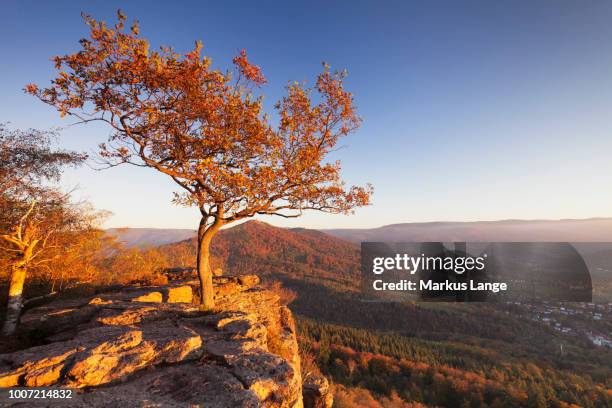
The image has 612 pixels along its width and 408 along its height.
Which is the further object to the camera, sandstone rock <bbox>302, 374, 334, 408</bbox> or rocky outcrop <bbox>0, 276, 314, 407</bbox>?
sandstone rock <bbox>302, 374, 334, 408</bbox>

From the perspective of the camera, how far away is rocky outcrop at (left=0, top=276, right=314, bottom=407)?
5418 mm

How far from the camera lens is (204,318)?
1014 cm

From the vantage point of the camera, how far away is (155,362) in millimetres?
6609

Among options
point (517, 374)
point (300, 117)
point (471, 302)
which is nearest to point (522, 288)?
point (471, 302)

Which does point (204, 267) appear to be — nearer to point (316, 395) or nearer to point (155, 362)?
point (155, 362)

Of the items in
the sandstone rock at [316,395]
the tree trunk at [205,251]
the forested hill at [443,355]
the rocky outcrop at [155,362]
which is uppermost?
the tree trunk at [205,251]

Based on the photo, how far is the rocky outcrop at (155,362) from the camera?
17.8 ft

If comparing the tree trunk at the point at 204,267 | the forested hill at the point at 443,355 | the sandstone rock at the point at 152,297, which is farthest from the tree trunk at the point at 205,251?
the forested hill at the point at 443,355

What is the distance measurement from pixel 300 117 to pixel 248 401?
1248 cm

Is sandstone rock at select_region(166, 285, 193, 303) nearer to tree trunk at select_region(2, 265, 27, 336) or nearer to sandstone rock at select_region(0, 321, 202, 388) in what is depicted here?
tree trunk at select_region(2, 265, 27, 336)

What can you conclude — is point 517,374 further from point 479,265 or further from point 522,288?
point 522,288

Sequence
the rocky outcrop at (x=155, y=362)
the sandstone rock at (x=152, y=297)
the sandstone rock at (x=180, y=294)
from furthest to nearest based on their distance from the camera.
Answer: the sandstone rock at (x=180, y=294)
the sandstone rock at (x=152, y=297)
the rocky outcrop at (x=155, y=362)

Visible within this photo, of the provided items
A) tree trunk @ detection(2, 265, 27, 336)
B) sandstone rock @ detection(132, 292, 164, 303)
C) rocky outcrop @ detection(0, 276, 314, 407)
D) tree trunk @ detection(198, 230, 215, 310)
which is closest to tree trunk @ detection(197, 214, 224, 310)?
tree trunk @ detection(198, 230, 215, 310)

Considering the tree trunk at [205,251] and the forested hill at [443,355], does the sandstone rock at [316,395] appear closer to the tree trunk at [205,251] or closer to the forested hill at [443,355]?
the tree trunk at [205,251]
